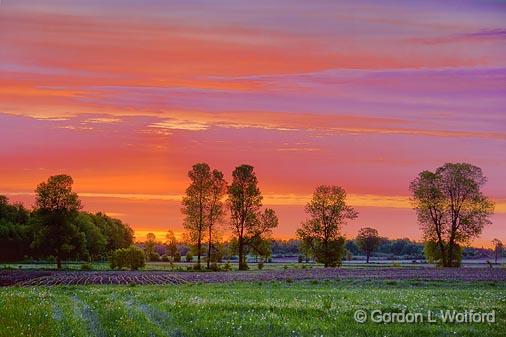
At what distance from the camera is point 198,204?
333ft

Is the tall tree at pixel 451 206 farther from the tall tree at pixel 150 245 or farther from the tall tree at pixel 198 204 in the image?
the tall tree at pixel 150 245

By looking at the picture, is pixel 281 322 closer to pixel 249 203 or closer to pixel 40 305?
pixel 40 305

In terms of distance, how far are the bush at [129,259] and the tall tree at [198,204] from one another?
8780 millimetres

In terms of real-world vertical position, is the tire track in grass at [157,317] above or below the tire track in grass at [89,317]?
above

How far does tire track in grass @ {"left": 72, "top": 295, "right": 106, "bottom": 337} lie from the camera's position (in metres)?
21.7

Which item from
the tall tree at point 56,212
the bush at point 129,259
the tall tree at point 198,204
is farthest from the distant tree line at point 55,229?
the tall tree at point 198,204

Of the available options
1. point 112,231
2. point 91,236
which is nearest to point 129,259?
point 91,236

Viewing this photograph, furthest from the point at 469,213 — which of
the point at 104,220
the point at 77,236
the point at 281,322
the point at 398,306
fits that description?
the point at 104,220

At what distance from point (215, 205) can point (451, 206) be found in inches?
1481

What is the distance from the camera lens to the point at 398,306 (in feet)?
91.4

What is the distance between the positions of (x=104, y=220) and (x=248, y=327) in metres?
154

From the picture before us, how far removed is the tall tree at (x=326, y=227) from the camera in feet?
367

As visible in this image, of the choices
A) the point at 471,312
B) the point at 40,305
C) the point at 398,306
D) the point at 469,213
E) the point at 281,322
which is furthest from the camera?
the point at 469,213

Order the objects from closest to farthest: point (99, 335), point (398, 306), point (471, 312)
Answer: point (99, 335), point (471, 312), point (398, 306)
